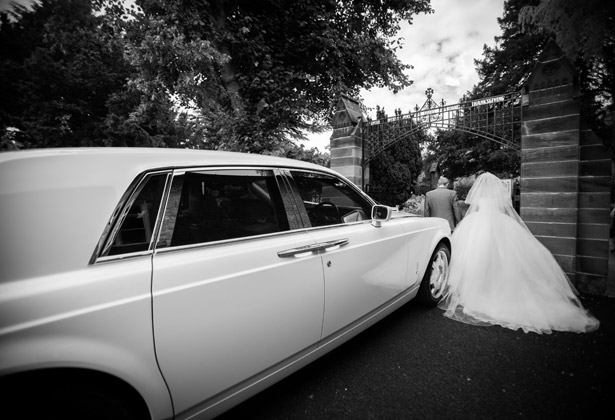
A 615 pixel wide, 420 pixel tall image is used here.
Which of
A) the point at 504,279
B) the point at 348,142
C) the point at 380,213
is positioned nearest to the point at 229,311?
the point at 380,213

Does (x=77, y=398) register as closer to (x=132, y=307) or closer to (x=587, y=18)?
(x=132, y=307)

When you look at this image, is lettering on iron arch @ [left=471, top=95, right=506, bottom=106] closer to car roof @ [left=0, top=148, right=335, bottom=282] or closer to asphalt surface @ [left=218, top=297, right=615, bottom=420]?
asphalt surface @ [left=218, top=297, right=615, bottom=420]

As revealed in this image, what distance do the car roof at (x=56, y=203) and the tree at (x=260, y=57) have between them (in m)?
6.82

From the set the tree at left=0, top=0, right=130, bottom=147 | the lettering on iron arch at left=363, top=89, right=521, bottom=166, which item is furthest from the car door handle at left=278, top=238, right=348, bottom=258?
the tree at left=0, top=0, right=130, bottom=147

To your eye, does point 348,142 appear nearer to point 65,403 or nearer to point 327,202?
point 327,202

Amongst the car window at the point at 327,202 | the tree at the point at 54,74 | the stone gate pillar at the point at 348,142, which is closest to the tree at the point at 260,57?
the stone gate pillar at the point at 348,142

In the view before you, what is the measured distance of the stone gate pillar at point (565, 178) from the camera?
14.3 feet

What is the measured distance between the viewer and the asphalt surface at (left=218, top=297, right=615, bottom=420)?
2.00 metres

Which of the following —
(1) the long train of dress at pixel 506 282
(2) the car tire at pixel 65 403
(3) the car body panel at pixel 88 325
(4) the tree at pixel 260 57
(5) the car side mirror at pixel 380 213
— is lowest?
(1) the long train of dress at pixel 506 282

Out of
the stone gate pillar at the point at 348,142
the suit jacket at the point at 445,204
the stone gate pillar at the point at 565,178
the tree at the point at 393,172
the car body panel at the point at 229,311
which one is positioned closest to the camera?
the car body panel at the point at 229,311

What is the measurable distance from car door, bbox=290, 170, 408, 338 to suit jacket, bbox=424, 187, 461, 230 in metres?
2.92

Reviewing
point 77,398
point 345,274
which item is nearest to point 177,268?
point 77,398

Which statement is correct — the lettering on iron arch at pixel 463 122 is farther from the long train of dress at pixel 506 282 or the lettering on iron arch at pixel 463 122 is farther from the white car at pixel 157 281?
the white car at pixel 157 281

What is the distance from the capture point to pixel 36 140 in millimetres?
13711
